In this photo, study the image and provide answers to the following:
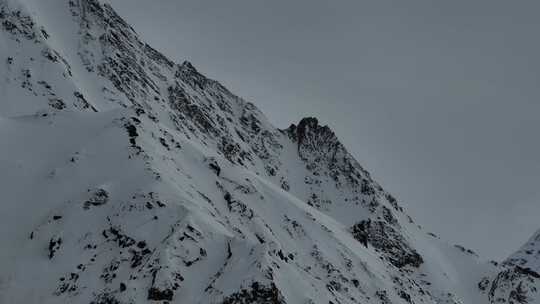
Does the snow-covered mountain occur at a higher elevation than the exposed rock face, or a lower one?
lower

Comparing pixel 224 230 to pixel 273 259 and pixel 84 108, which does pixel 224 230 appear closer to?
pixel 273 259

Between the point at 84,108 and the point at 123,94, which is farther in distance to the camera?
the point at 123,94

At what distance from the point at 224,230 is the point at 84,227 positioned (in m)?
12.2

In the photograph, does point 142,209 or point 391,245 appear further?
point 391,245

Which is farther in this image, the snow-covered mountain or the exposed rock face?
the exposed rock face

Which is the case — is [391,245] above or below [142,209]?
above

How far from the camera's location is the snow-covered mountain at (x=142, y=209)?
168 ft

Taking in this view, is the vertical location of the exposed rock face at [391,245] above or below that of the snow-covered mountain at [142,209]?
above

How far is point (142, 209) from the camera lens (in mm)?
56875

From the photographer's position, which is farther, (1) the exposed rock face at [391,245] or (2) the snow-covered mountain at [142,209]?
(1) the exposed rock face at [391,245]

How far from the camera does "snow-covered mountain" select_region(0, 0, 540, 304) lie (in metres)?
51.1

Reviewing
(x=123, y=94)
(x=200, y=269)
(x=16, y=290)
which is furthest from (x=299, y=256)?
(x=123, y=94)

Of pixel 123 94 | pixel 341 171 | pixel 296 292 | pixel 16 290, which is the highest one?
pixel 341 171

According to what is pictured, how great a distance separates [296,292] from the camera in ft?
176
